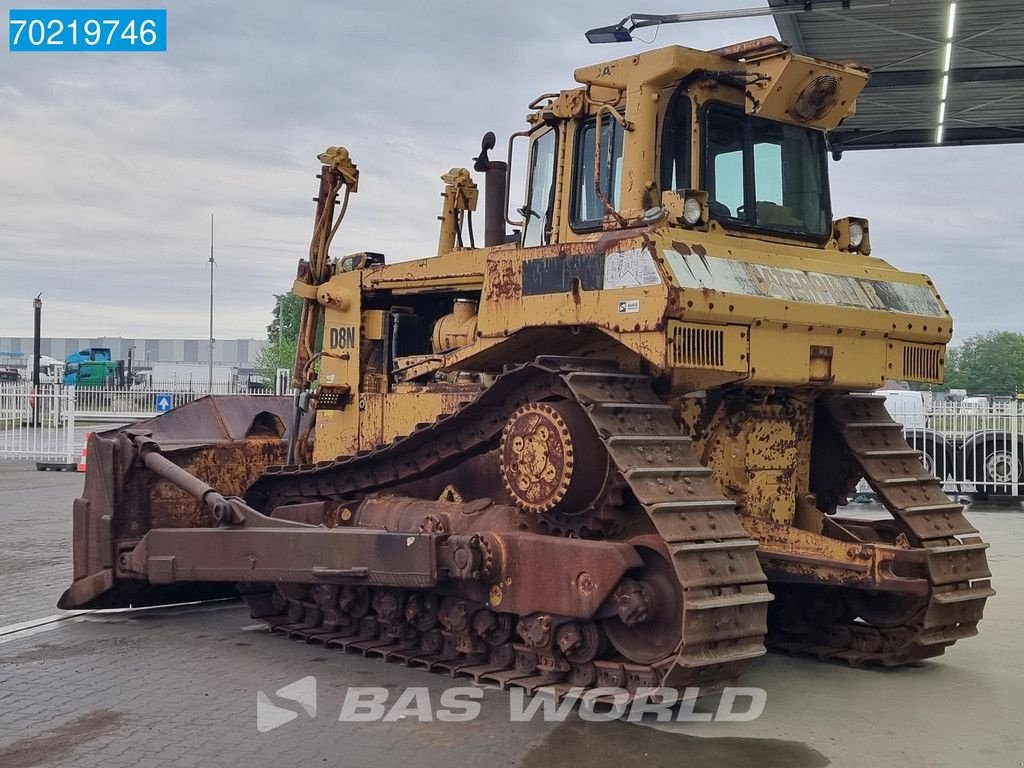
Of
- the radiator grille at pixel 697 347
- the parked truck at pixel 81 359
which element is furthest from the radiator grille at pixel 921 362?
the parked truck at pixel 81 359

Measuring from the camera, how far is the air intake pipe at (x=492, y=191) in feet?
33.2

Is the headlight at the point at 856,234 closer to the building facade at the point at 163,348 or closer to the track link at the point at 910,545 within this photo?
the track link at the point at 910,545

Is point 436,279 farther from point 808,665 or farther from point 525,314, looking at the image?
point 808,665

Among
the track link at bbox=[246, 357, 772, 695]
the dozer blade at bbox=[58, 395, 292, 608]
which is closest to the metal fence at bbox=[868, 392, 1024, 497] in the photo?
the dozer blade at bbox=[58, 395, 292, 608]

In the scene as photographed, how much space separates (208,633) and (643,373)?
4.29 metres

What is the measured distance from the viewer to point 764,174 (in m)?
8.28

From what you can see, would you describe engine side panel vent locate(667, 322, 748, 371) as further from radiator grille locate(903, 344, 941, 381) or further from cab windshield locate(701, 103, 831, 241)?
radiator grille locate(903, 344, 941, 381)

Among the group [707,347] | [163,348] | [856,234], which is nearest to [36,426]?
[856,234]

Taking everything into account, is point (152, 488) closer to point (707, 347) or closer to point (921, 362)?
point (707, 347)

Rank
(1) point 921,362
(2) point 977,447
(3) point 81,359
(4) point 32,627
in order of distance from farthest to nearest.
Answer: (3) point 81,359, (2) point 977,447, (4) point 32,627, (1) point 921,362

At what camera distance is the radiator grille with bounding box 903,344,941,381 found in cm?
830

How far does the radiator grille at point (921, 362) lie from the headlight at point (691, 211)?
1.93 m

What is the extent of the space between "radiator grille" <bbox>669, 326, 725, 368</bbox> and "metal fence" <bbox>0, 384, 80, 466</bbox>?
21346 mm

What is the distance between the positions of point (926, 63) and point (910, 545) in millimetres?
9152
